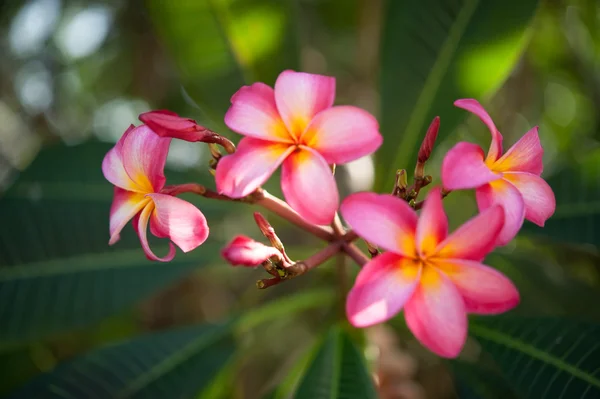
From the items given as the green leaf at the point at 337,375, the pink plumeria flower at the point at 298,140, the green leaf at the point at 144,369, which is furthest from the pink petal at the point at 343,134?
the green leaf at the point at 144,369

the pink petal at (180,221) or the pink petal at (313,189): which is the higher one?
the pink petal at (313,189)

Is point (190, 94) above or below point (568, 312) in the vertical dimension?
above

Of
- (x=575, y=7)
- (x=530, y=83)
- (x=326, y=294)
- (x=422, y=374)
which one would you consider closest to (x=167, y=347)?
(x=326, y=294)

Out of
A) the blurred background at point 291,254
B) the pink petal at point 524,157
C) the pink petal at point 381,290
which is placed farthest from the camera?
the blurred background at point 291,254

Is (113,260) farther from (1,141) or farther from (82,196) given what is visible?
(1,141)

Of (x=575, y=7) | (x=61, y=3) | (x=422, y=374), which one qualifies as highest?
(x=575, y=7)

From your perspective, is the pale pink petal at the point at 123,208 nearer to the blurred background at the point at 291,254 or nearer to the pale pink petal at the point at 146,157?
the pale pink petal at the point at 146,157

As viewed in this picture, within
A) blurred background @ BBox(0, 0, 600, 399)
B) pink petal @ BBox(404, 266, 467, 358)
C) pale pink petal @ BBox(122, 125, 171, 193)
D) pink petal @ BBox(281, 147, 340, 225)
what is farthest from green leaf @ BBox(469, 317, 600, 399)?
pale pink petal @ BBox(122, 125, 171, 193)
